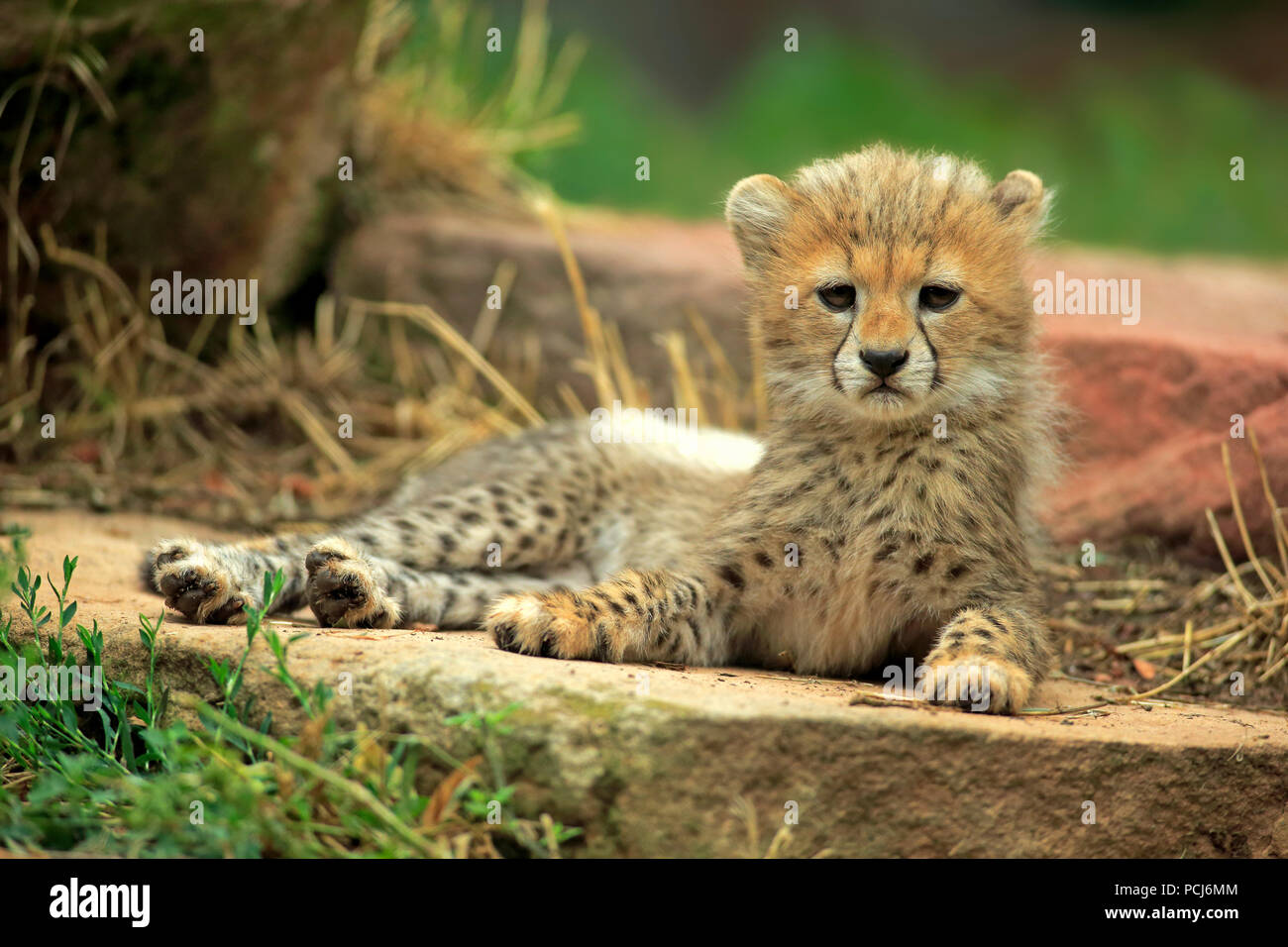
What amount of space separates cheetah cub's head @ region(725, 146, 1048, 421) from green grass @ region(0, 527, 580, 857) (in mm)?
1697

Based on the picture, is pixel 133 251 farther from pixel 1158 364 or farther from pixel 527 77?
pixel 1158 364

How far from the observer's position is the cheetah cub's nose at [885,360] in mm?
3988

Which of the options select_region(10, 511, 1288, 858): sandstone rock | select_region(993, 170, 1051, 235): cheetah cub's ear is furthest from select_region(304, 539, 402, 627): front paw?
select_region(993, 170, 1051, 235): cheetah cub's ear

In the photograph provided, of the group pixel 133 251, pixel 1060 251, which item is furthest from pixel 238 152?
pixel 1060 251

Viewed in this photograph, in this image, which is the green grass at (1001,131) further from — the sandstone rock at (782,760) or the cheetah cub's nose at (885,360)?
the sandstone rock at (782,760)

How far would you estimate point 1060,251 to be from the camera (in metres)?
9.09

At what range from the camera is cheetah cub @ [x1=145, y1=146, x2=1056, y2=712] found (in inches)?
158

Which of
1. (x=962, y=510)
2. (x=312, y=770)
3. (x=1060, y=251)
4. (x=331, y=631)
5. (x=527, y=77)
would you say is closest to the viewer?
(x=312, y=770)

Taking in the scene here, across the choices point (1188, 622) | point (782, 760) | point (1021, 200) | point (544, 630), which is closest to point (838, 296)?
point (1021, 200)

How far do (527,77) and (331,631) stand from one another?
7.59 metres

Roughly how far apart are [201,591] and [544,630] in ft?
3.54

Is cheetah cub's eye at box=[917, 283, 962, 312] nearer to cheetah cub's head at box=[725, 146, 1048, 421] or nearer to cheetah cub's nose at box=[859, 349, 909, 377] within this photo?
cheetah cub's head at box=[725, 146, 1048, 421]

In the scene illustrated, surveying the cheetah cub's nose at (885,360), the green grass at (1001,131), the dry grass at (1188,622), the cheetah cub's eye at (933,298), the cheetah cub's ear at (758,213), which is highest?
the green grass at (1001,131)

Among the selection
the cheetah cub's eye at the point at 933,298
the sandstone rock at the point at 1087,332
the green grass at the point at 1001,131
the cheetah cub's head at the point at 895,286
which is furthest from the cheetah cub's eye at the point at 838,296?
the green grass at the point at 1001,131
